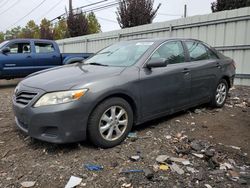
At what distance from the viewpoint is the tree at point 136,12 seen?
1805cm

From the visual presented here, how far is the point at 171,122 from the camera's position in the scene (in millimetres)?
5203

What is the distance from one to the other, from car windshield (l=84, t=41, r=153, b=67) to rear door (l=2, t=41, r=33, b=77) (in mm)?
5941

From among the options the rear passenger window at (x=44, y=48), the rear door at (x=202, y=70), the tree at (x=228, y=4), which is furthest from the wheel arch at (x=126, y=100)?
the tree at (x=228, y=4)

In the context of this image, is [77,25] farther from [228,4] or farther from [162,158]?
[162,158]

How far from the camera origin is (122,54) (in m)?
4.96

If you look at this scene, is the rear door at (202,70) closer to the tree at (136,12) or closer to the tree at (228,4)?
the tree at (228,4)

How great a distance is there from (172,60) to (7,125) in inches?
126

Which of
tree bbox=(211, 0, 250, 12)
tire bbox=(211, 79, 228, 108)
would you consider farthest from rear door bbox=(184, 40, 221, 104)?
tree bbox=(211, 0, 250, 12)

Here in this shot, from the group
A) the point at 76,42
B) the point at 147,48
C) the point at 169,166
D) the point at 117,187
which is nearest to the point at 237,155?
the point at 169,166

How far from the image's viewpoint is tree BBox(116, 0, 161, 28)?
1805cm

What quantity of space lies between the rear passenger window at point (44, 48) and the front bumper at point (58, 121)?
25.4ft

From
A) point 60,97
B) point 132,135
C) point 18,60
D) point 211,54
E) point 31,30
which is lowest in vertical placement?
point 132,135

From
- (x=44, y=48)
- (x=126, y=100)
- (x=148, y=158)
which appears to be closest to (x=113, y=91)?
(x=126, y=100)

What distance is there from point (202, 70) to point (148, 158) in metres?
2.55
